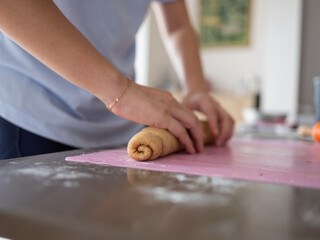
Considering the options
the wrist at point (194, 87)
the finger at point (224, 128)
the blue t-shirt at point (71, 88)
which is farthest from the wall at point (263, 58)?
the blue t-shirt at point (71, 88)

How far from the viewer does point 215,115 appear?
43.1 inches

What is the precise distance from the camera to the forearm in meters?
0.61

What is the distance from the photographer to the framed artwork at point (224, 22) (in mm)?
5316

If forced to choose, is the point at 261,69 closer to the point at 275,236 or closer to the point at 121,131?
the point at 121,131

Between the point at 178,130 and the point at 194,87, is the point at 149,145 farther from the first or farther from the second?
the point at 194,87

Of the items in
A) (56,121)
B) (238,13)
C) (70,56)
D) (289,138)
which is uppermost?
(238,13)

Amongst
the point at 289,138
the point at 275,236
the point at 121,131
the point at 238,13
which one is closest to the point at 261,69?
the point at 238,13

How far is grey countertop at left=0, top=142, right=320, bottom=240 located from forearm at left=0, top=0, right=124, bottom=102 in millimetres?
214

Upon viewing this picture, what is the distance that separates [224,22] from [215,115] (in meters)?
4.68

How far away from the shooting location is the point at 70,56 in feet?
2.12

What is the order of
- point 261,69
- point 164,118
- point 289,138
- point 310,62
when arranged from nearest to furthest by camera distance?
1. point 164,118
2. point 289,138
3. point 310,62
4. point 261,69

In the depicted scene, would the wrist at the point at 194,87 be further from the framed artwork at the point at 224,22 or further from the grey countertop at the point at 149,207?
the framed artwork at the point at 224,22

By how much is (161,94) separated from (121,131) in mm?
310

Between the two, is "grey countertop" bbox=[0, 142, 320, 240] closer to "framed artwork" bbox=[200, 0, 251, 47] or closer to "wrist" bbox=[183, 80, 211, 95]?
"wrist" bbox=[183, 80, 211, 95]
